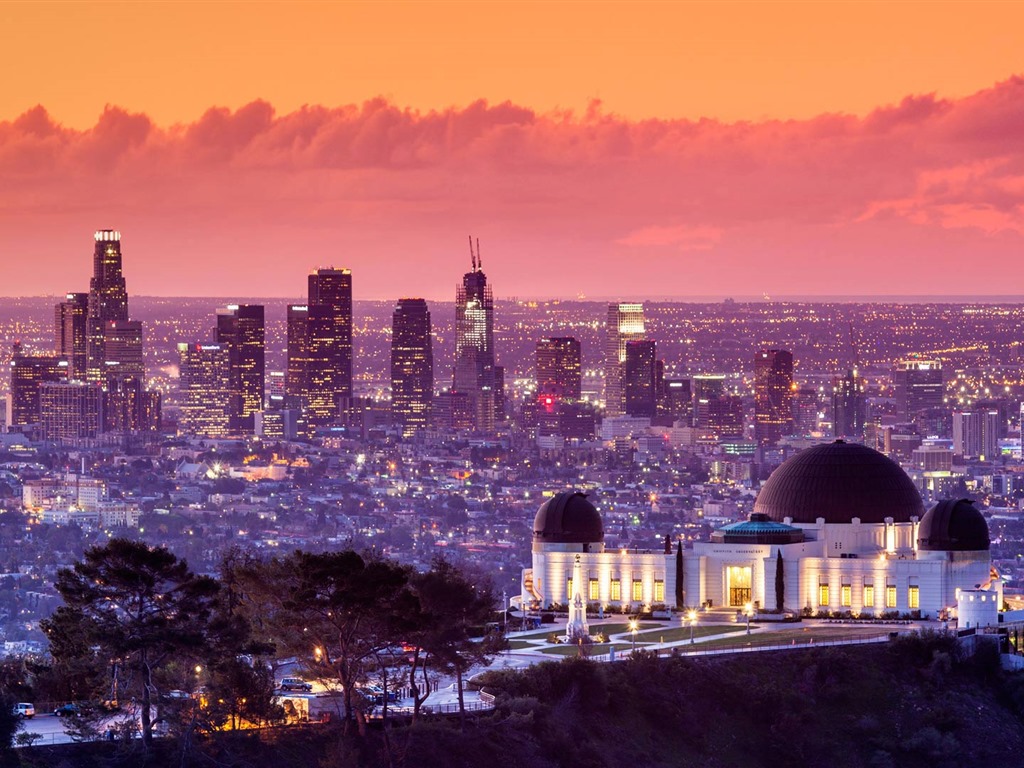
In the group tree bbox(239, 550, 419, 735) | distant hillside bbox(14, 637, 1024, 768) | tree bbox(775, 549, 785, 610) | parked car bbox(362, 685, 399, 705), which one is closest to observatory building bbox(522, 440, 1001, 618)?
tree bbox(775, 549, 785, 610)

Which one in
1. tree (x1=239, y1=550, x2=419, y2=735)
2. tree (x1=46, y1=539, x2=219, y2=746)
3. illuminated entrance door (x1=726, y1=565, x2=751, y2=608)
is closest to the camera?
tree (x1=46, y1=539, x2=219, y2=746)

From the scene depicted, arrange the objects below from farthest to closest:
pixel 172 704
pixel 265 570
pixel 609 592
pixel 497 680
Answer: pixel 609 592
pixel 497 680
pixel 265 570
pixel 172 704

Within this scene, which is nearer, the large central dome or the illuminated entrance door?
the illuminated entrance door

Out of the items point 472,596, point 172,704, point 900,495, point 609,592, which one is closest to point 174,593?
point 172,704

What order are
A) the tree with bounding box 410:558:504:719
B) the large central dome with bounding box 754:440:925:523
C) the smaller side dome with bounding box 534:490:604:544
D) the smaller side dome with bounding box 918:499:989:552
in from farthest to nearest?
the smaller side dome with bounding box 534:490:604:544 → the large central dome with bounding box 754:440:925:523 → the smaller side dome with bounding box 918:499:989:552 → the tree with bounding box 410:558:504:719

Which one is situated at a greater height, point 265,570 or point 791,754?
point 265,570

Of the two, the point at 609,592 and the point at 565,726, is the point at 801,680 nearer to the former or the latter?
the point at 565,726

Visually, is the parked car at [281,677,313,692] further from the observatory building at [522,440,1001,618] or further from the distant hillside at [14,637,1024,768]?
the observatory building at [522,440,1001,618]
